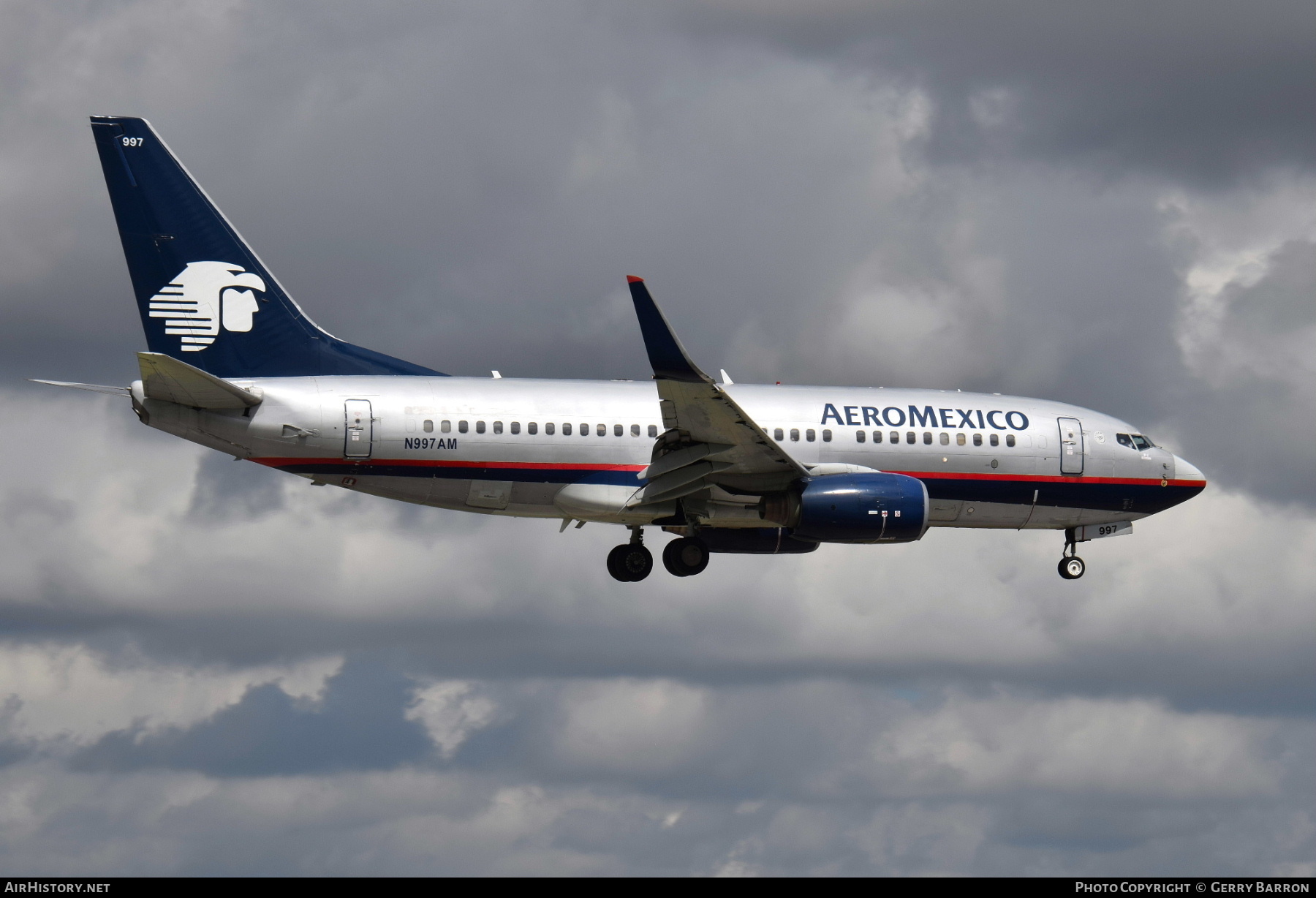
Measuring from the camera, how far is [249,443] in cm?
4178

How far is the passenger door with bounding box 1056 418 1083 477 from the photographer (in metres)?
A: 47.9

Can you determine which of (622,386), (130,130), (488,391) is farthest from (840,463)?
(130,130)

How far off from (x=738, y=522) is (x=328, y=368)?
1192cm

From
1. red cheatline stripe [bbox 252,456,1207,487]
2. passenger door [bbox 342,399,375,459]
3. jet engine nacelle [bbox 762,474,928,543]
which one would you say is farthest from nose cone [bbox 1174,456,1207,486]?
passenger door [bbox 342,399,375,459]

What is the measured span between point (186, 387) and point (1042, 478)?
77.9ft

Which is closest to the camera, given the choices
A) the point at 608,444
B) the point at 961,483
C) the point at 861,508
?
the point at 861,508

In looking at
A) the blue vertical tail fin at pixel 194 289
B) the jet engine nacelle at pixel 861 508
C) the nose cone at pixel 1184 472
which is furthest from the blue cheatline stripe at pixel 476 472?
the nose cone at pixel 1184 472

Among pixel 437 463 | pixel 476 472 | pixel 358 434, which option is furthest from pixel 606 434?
pixel 358 434

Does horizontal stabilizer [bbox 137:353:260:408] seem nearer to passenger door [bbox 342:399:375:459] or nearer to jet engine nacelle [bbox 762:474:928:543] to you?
passenger door [bbox 342:399:375:459]

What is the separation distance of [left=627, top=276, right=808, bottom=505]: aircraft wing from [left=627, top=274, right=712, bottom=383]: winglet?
0.02 metres

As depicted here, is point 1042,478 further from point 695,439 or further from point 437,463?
point 437,463

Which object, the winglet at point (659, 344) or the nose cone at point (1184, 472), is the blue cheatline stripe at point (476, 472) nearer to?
the winglet at point (659, 344)

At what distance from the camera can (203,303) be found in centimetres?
4509
